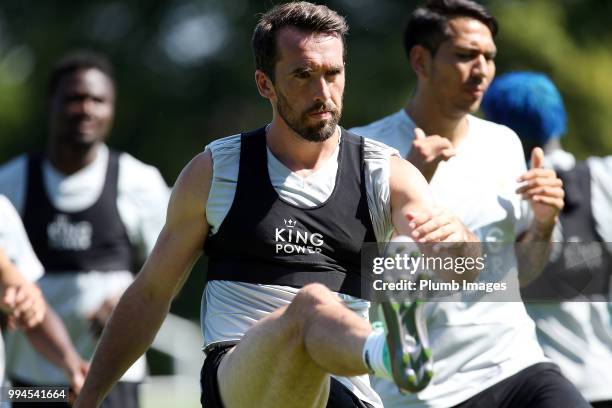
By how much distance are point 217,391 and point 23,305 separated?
1648 millimetres

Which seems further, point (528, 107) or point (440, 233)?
point (528, 107)

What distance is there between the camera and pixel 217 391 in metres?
5.66

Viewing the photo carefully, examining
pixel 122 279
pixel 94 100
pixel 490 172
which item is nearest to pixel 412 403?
pixel 490 172

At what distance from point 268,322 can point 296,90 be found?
1045 millimetres

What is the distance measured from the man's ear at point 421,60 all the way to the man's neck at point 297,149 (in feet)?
5.03

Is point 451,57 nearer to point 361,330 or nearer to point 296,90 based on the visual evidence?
point 296,90

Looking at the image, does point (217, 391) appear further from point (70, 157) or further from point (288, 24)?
point (70, 157)

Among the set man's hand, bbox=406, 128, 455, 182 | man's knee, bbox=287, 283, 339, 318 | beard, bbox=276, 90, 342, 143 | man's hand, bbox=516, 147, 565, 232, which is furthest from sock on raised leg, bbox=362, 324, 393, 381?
man's hand, bbox=516, 147, 565, 232

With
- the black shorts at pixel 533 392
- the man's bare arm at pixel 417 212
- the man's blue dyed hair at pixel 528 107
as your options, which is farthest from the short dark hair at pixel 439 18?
the black shorts at pixel 533 392

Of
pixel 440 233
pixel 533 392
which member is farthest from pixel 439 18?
pixel 440 233

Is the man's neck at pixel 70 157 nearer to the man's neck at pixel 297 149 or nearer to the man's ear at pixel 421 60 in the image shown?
the man's ear at pixel 421 60

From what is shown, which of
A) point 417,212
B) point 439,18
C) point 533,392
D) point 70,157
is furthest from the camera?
point 70,157

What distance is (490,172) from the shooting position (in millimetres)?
6902

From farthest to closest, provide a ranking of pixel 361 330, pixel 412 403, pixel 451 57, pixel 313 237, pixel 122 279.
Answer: pixel 122 279 < pixel 451 57 < pixel 412 403 < pixel 313 237 < pixel 361 330
